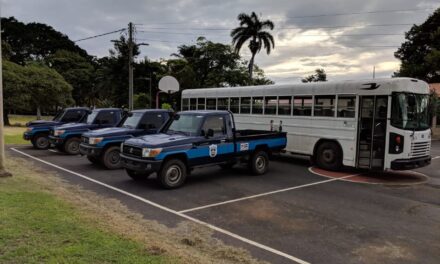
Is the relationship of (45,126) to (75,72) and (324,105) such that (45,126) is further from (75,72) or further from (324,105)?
(75,72)

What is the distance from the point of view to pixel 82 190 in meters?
8.88

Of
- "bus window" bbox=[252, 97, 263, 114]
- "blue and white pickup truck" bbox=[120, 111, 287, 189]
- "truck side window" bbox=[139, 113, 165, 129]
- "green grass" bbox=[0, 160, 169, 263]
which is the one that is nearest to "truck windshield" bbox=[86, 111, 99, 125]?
"truck side window" bbox=[139, 113, 165, 129]

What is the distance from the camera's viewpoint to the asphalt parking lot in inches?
211

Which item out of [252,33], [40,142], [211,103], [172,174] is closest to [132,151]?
[172,174]

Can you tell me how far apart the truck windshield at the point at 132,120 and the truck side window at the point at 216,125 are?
371 centimetres

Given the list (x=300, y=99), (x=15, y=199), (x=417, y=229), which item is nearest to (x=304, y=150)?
(x=300, y=99)

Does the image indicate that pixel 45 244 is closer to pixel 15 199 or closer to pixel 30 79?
pixel 15 199

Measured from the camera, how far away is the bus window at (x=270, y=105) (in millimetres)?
14156

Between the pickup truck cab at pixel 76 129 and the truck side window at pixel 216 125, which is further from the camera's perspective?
the pickup truck cab at pixel 76 129

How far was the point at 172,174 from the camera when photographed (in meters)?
9.13

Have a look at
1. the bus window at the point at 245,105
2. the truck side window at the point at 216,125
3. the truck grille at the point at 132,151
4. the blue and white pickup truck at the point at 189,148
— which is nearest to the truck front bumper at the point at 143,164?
the blue and white pickup truck at the point at 189,148

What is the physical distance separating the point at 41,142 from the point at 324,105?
12827 millimetres

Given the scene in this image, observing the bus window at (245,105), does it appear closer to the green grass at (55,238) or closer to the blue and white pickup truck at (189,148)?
the blue and white pickup truck at (189,148)

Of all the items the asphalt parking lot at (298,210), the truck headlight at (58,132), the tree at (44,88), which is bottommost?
the asphalt parking lot at (298,210)
